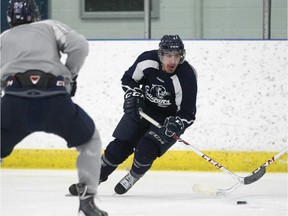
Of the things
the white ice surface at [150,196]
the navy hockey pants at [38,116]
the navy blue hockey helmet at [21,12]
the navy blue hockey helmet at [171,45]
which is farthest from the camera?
the navy blue hockey helmet at [171,45]

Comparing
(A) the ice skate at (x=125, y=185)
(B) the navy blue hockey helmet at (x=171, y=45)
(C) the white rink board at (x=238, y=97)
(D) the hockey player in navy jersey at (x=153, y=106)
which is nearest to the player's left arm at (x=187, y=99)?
(D) the hockey player in navy jersey at (x=153, y=106)

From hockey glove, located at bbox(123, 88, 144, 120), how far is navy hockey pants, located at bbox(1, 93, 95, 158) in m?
1.43

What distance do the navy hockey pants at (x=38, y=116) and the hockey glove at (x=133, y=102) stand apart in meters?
1.43

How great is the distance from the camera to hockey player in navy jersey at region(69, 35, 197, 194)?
5.01 m

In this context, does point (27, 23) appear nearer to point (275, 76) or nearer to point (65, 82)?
point (65, 82)

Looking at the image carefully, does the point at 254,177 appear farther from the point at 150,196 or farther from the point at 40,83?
the point at 40,83

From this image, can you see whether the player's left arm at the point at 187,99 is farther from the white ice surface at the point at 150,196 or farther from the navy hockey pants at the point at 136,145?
the white ice surface at the point at 150,196

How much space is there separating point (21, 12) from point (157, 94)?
5.07 feet

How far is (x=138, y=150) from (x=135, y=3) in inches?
78.8

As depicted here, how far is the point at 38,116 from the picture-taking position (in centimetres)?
353

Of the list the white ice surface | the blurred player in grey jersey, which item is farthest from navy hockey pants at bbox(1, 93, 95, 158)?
the white ice surface

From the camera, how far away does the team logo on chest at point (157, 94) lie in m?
5.09

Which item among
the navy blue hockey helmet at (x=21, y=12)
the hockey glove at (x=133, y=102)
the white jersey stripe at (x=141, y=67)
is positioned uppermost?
the navy blue hockey helmet at (x=21, y=12)

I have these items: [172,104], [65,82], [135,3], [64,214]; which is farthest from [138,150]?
[135,3]
